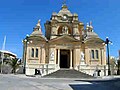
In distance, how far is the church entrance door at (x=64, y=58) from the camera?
47281 mm

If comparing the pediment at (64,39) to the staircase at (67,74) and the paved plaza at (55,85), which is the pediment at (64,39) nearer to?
the staircase at (67,74)

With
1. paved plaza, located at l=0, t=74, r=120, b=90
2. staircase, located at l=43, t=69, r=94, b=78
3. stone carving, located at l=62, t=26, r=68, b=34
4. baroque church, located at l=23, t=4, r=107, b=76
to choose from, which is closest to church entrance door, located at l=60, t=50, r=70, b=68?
baroque church, located at l=23, t=4, r=107, b=76

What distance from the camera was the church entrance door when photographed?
1861 inches

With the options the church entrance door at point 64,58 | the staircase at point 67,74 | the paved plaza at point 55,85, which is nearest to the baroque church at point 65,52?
the church entrance door at point 64,58

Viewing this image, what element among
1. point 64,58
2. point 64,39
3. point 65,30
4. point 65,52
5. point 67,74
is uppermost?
point 65,30

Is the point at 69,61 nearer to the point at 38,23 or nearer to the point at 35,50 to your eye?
the point at 35,50

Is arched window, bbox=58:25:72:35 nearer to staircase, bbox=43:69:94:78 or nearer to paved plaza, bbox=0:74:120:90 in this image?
staircase, bbox=43:69:94:78

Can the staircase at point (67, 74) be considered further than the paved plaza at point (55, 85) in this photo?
Yes

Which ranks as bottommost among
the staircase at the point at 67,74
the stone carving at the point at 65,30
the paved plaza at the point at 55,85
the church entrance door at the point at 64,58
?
the staircase at the point at 67,74

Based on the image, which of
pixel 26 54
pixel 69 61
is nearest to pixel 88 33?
pixel 69 61

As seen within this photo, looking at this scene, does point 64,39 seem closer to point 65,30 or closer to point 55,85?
point 65,30

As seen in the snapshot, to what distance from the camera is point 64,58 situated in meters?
48.4

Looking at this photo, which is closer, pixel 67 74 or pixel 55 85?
pixel 55 85

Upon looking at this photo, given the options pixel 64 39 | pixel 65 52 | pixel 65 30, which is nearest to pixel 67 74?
pixel 64 39
